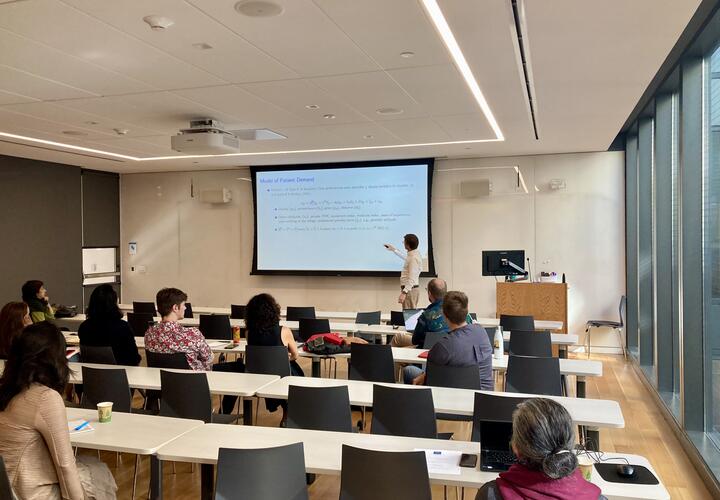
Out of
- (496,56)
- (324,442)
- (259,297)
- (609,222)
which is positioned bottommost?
(324,442)

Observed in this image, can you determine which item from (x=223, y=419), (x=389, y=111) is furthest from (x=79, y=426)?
(x=389, y=111)

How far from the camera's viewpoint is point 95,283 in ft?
39.8

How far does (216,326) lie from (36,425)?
4.50 meters

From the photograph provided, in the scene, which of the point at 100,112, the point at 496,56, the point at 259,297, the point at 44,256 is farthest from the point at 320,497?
the point at 44,256

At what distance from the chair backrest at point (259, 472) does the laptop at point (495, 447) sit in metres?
0.83

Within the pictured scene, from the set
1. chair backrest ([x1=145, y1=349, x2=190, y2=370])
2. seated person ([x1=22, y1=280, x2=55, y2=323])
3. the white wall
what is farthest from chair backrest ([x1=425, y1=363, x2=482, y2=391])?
the white wall

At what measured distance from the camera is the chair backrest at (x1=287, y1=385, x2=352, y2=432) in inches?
149

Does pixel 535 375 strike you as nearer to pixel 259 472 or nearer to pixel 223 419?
pixel 223 419

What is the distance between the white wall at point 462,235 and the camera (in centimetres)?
1002

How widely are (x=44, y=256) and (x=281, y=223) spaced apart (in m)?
4.27

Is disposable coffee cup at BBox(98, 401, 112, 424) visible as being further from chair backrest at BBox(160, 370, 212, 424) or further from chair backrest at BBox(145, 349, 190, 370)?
chair backrest at BBox(145, 349, 190, 370)

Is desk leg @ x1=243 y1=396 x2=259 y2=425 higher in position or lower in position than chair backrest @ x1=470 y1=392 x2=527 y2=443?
lower

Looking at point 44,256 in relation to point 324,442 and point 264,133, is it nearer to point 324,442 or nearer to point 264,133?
point 264,133

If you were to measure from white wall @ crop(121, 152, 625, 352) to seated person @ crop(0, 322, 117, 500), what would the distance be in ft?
27.7
